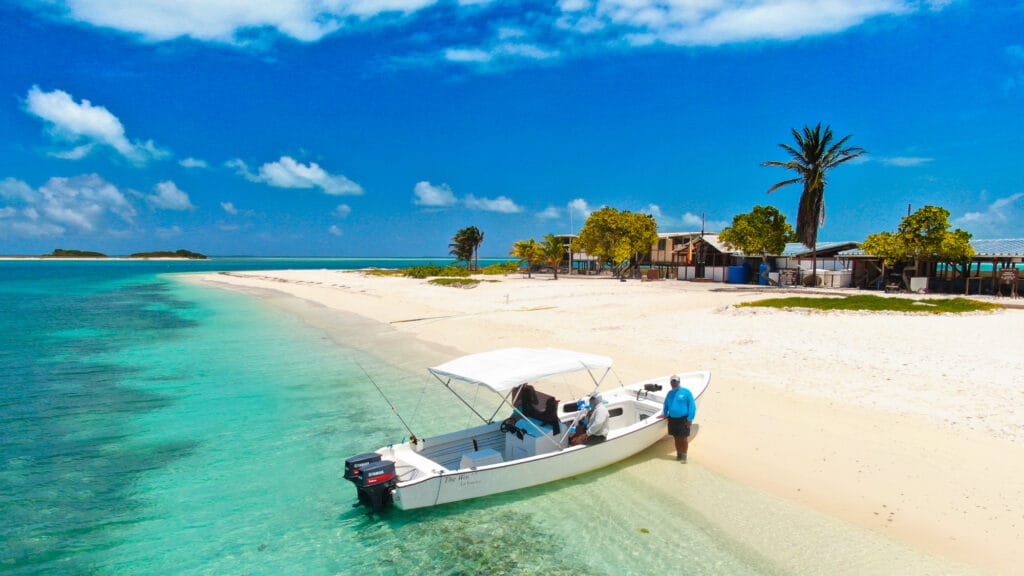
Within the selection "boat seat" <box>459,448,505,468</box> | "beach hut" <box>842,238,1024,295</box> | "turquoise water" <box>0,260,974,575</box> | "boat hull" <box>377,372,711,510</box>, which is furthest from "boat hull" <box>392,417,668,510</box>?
"beach hut" <box>842,238,1024,295</box>

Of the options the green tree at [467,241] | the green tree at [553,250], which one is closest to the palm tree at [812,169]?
the green tree at [553,250]

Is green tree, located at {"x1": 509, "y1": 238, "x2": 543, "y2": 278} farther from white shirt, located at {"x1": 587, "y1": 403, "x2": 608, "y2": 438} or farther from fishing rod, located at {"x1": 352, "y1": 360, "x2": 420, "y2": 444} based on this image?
white shirt, located at {"x1": 587, "y1": 403, "x2": 608, "y2": 438}

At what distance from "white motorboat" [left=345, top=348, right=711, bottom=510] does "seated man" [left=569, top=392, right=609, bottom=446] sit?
0.16 m

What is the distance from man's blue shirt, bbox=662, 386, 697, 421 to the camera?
34.6 ft

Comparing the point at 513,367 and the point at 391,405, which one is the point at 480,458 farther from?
the point at 391,405

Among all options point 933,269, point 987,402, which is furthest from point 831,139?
point 987,402

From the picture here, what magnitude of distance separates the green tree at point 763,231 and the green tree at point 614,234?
1727 centimetres

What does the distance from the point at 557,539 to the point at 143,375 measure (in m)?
18.2

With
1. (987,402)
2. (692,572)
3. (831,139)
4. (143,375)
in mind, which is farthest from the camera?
(831,139)

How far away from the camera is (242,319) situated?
119 feet

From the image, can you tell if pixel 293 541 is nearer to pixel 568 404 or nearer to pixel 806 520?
pixel 568 404

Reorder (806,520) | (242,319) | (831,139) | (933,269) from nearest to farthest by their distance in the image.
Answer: (806,520), (242,319), (933,269), (831,139)

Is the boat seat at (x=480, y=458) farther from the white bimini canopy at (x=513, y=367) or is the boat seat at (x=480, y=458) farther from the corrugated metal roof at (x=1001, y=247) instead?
the corrugated metal roof at (x=1001, y=247)

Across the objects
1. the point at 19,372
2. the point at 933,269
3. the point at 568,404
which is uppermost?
the point at 933,269
